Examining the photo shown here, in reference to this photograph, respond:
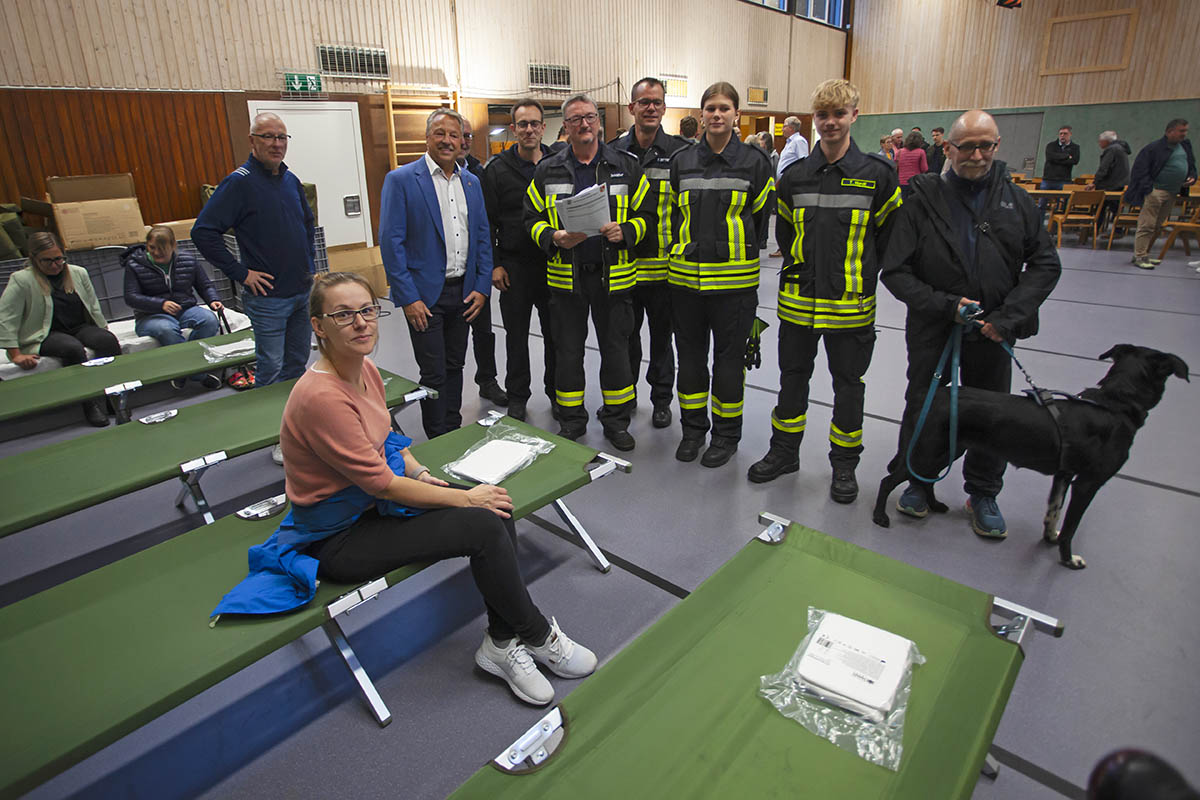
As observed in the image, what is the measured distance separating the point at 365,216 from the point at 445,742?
7.43 metres

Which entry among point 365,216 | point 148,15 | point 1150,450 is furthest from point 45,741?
point 365,216

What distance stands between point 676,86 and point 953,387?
Result: 1091 cm

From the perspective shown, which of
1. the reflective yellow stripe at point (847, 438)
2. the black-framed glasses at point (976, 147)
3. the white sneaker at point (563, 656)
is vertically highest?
the black-framed glasses at point (976, 147)

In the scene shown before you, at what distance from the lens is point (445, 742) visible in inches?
70.3

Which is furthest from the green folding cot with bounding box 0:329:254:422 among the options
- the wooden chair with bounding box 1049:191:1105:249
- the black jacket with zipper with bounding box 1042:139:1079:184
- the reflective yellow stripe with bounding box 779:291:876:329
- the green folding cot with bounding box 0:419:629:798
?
the black jacket with zipper with bounding box 1042:139:1079:184

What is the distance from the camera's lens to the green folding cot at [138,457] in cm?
229

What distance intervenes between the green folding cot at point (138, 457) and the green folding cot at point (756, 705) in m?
1.83

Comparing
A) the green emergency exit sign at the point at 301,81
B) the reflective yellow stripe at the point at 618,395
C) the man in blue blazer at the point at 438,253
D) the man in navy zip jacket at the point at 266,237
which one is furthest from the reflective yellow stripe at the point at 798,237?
the green emergency exit sign at the point at 301,81

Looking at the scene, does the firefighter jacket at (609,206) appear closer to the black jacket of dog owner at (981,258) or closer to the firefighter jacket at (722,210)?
the firefighter jacket at (722,210)

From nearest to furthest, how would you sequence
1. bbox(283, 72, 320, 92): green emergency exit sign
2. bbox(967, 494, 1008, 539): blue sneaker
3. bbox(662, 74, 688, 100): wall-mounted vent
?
1. bbox(967, 494, 1008, 539): blue sneaker
2. bbox(283, 72, 320, 92): green emergency exit sign
3. bbox(662, 74, 688, 100): wall-mounted vent

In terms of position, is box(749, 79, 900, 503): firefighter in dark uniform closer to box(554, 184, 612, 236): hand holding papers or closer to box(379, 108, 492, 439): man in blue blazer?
box(554, 184, 612, 236): hand holding papers

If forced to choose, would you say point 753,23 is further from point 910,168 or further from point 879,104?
point 910,168

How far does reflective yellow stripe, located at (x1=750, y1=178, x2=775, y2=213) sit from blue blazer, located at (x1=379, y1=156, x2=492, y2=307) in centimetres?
134

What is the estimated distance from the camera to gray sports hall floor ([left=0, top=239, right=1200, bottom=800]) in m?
1.72
